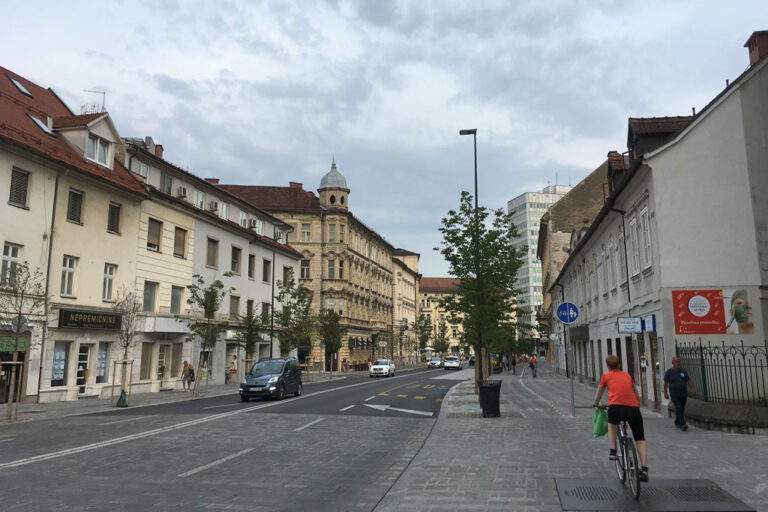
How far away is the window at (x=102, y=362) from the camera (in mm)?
26062

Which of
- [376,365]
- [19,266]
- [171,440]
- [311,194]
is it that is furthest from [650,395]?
[311,194]

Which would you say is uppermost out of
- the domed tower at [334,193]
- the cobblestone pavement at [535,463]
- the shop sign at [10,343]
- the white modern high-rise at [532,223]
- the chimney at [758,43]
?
the white modern high-rise at [532,223]

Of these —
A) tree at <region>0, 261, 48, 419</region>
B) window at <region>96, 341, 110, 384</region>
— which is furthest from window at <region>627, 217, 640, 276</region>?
window at <region>96, 341, 110, 384</region>

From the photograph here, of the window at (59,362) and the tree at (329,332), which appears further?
the tree at (329,332)

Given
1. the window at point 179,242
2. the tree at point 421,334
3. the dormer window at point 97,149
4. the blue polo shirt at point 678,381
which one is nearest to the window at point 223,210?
the window at point 179,242

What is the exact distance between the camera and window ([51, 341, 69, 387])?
77.2 ft

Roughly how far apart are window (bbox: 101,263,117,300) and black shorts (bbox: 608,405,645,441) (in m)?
24.3

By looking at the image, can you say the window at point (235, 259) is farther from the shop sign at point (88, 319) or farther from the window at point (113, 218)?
the shop sign at point (88, 319)

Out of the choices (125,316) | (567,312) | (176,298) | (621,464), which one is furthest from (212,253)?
(621,464)

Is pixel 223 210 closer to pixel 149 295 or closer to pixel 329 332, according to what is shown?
pixel 149 295

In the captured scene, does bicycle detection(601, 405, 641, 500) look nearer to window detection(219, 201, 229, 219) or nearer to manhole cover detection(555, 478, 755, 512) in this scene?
manhole cover detection(555, 478, 755, 512)

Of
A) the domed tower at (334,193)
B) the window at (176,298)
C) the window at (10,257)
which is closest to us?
the window at (10,257)

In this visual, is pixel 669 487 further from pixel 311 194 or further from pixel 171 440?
pixel 311 194

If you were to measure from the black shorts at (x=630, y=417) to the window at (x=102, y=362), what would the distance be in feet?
79.6
